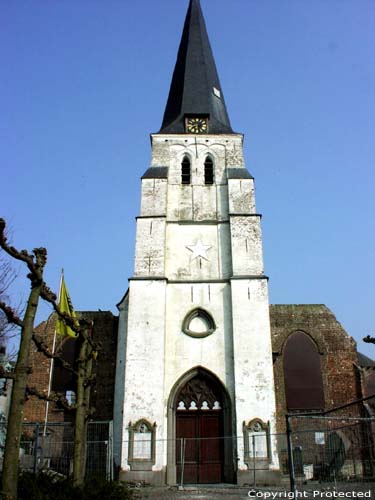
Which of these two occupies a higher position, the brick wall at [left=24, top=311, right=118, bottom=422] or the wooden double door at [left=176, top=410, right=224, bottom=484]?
the brick wall at [left=24, top=311, right=118, bottom=422]

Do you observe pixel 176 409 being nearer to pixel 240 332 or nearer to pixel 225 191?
pixel 240 332

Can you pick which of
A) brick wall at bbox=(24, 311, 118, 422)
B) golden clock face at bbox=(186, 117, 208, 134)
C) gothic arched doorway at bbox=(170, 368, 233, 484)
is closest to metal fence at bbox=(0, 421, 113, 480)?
brick wall at bbox=(24, 311, 118, 422)

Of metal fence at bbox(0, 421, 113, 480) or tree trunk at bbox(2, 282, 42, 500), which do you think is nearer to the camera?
tree trunk at bbox(2, 282, 42, 500)

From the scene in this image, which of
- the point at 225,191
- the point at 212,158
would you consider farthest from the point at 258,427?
the point at 212,158

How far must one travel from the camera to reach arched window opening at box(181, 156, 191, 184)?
18908 millimetres

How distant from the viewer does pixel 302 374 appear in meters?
18.2

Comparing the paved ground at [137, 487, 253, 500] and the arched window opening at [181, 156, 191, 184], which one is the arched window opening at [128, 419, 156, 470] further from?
the arched window opening at [181, 156, 191, 184]

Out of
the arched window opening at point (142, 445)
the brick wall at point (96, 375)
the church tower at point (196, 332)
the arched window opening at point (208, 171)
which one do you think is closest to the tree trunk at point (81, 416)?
the arched window opening at point (142, 445)

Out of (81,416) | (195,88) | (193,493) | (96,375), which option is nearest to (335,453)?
(193,493)

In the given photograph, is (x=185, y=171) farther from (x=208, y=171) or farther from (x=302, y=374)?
(x=302, y=374)

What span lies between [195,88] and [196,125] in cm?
271

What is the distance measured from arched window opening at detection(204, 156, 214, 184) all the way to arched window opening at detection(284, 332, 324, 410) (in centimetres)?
690

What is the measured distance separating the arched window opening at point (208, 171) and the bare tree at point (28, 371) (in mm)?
9655

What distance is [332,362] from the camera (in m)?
18.7
